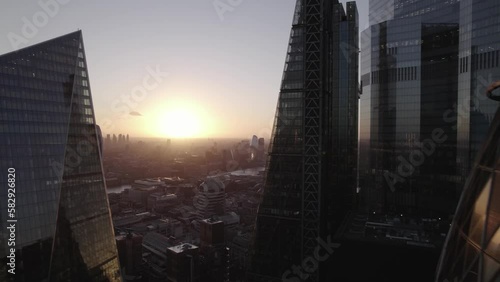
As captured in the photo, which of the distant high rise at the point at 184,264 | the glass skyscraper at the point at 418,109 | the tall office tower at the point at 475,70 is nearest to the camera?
the tall office tower at the point at 475,70

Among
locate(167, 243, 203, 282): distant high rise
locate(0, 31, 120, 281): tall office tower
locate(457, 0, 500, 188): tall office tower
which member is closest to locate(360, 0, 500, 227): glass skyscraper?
locate(457, 0, 500, 188): tall office tower

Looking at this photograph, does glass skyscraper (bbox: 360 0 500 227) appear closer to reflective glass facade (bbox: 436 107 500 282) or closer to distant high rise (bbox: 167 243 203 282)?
distant high rise (bbox: 167 243 203 282)

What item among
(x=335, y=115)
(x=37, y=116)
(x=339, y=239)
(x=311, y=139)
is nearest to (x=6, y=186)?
(x=37, y=116)

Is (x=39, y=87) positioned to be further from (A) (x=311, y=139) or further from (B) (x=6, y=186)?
(A) (x=311, y=139)

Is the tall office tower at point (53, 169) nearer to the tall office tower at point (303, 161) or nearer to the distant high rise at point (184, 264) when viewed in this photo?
the distant high rise at point (184, 264)

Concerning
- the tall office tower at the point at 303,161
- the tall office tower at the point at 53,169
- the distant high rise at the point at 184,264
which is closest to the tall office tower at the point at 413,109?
the tall office tower at the point at 303,161

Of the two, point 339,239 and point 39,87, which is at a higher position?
point 39,87

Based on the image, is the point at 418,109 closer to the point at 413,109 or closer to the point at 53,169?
the point at 413,109
